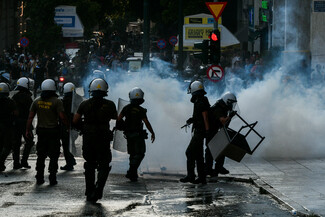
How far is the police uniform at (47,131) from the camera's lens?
1234 cm

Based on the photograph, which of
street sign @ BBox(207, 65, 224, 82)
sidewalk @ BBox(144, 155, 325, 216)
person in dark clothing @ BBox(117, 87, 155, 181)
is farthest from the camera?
street sign @ BBox(207, 65, 224, 82)

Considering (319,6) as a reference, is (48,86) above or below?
below

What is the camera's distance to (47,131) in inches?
487

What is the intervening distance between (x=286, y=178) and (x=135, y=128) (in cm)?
248

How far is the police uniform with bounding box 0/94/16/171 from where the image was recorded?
46.2 feet

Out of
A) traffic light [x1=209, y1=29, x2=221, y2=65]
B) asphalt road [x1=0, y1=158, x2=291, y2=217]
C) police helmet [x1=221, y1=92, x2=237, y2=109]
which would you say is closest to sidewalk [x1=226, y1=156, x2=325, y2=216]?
asphalt road [x1=0, y1=158, x2=291, y2=217]

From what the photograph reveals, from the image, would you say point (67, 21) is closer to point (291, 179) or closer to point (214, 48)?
point (214, 48)

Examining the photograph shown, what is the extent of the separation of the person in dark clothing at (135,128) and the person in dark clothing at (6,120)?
2.09 metres

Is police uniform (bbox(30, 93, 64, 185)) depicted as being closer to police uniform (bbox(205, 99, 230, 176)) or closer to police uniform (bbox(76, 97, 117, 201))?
police uniform (bbox(76, 97, 117, 201))

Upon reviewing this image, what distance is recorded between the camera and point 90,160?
428 inches

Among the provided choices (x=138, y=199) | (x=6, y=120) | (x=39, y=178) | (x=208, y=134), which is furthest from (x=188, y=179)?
(x=6, y=120)

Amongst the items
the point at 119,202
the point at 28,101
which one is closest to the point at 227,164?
the point at 28,101

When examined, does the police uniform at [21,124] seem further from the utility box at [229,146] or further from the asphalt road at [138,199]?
the utility box at [229,146]

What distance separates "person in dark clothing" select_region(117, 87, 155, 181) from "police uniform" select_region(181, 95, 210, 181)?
676 mm
